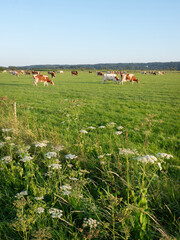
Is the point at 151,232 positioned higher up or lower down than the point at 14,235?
higher up

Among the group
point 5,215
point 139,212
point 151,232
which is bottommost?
point 5,215

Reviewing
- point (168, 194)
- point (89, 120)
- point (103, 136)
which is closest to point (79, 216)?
point (168, 194)

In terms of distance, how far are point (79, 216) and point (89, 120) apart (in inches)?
248

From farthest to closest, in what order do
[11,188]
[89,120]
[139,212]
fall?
[89,120], [11,188], [139,212]

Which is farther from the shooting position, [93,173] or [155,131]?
[155,131]

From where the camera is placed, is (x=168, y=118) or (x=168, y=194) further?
(x=168, y=118)

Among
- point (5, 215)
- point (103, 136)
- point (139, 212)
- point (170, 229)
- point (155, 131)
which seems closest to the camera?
point (139, 212)

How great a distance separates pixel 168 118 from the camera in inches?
359

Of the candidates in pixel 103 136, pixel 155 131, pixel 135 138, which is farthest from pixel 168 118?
pixel 103 136

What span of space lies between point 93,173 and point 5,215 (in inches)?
67.4

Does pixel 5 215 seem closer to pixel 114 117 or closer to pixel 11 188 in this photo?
pixel 11 188

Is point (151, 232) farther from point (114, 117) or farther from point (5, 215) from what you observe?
point (114, 117)

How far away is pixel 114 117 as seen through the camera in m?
9.23

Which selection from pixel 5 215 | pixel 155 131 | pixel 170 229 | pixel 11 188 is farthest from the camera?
pixel 155 131
